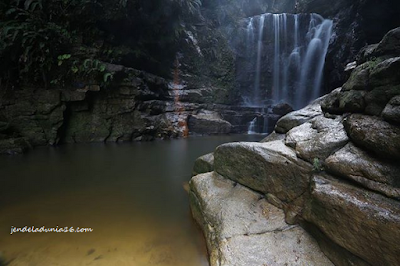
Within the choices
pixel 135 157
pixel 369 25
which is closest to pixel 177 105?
pixel 135 157

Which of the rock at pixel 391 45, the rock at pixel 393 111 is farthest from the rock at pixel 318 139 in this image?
the rock at pixel 391 45

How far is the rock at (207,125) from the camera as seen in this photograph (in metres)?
11.3

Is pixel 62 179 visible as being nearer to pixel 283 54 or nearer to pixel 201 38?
pixel 201 38

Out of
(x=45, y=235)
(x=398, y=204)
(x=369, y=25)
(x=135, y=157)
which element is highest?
(x=369, y=25)

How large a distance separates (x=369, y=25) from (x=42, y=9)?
48.7ft

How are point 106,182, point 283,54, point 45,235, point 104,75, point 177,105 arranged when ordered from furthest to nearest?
1. point 283,54
2. point 177,105
3. point 104,75
4. point 106,182
5. point 45,235

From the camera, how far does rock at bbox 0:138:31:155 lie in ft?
20.0

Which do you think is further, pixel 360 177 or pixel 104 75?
pixel 104 75

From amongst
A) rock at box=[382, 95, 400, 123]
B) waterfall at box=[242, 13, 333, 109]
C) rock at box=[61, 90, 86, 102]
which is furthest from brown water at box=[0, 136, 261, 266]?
waterfall at box=[242, 13, 333, 109]

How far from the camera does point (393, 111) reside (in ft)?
4.46

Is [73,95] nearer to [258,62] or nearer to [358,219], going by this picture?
[358,219]

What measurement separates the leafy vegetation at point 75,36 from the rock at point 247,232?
318 inches

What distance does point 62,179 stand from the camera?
13.1 feet

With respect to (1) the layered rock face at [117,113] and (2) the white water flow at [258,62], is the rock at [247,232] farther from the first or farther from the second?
(2) the white water flow at [258,62]
